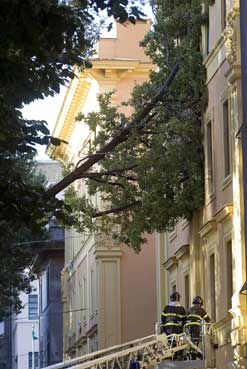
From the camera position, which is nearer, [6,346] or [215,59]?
[215,59]

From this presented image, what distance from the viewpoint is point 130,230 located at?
3192 centimetres

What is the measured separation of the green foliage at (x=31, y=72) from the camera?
1453 centimetres

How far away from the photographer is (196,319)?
91.1ft

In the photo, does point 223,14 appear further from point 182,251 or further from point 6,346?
point 6,346

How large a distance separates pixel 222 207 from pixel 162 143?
3326mm

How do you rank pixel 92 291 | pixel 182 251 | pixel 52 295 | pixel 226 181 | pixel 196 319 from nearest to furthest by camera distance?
pixel 226 181 < pixel 196 319 < pixel 182 251 < pixel 92 291 < pixel 52 295

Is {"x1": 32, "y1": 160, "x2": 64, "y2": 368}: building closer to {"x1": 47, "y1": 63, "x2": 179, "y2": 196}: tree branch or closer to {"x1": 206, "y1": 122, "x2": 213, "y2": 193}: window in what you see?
{"x1": 47, "y1": 63, "x2": 179, "y2": 196}: tree branch

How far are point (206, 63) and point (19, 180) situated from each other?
46.8 feet

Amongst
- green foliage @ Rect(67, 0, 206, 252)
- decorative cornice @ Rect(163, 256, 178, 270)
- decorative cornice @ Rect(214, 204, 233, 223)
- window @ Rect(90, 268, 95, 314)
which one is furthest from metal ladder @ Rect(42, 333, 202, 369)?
window @ Rect(90, 268, 95, 314)

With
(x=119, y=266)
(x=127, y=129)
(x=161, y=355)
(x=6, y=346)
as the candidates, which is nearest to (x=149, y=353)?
(x=161, y=355)

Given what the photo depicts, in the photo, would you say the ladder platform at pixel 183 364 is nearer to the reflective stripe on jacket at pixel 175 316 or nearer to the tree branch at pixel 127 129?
the reflective stripe on jacket at pixel 175 316

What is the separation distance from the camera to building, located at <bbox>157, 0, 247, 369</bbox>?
82.8 ft

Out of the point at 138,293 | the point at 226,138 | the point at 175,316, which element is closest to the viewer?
the point at 226,138

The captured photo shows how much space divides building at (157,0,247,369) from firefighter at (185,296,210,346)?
39 centimetres
